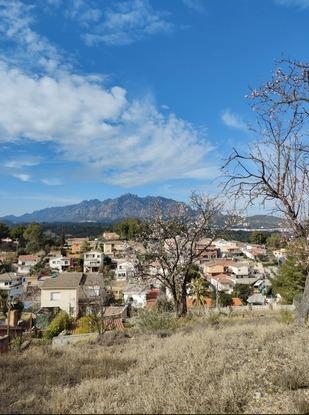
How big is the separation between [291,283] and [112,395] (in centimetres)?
3595

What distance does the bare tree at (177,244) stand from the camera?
1750 centimetres

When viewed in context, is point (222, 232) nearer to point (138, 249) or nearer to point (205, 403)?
point (138, 249)

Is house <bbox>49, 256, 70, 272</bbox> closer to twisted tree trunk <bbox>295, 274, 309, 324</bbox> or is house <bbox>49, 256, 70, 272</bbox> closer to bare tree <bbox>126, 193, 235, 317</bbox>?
bare tree <bbox>126, 193, 235, 317</bbox>

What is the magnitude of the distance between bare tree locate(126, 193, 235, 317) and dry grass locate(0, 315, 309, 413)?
846 centimetres

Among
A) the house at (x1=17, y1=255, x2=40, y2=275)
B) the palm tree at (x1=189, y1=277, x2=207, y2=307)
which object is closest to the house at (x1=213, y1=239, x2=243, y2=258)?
the house at (x1=17, y1=255, x2=40, y2=275)

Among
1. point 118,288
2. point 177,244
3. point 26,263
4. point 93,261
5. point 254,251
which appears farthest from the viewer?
point 254,251

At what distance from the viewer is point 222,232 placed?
1964 centimetres

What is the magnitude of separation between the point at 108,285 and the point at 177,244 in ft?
143

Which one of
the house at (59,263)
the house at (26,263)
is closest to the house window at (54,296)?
the house at (59,263)

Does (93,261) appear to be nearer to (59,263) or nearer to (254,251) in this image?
(59,263)

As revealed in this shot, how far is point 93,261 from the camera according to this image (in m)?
90.4

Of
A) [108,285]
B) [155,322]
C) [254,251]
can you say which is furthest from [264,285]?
[155,322]

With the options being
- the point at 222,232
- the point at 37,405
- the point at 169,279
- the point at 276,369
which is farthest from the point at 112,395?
the point at 222,232

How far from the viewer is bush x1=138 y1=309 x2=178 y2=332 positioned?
13.6 m
